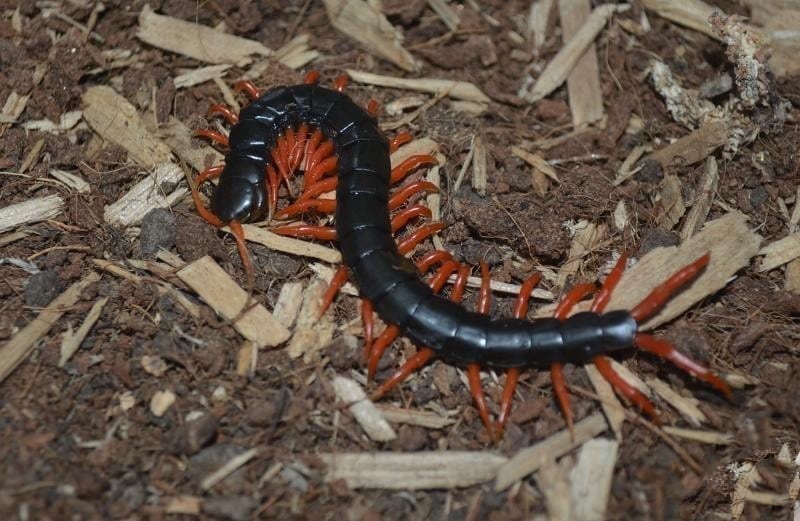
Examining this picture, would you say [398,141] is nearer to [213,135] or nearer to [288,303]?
[213,135]

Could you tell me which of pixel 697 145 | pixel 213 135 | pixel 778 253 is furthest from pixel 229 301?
pixel 778 253

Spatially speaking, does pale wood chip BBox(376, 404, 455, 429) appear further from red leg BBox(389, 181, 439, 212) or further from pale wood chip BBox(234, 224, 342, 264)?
red leg BBox(389, 181, 439, 212)

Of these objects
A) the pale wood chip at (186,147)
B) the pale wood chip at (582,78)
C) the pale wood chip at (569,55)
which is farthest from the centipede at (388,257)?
the pale wood chip at (582,78)

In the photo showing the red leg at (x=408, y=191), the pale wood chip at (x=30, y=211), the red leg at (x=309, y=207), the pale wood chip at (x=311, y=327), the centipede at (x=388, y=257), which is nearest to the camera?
the centipede at (x=388, y=257)

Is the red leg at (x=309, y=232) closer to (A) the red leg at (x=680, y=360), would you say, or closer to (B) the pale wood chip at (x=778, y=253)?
Answer: (A) the red leg at (x=680, y=360)

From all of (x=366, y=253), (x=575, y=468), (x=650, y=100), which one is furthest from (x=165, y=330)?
(x=650, y=100)

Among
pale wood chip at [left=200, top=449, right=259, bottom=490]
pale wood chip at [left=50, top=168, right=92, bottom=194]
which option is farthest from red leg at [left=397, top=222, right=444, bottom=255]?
pale wood chip at [left=50, top=168, right=92, bottom=194]
